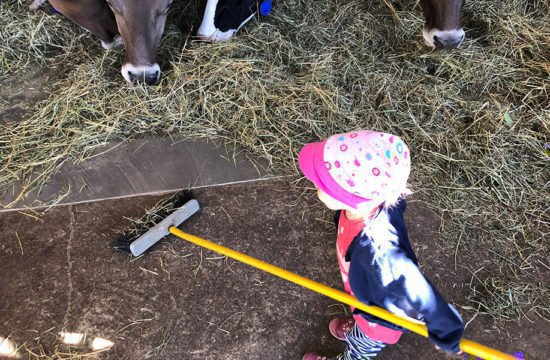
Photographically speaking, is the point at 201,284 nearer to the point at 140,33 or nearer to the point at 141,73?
the point at 141,73

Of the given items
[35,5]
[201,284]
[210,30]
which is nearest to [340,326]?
[201,284]

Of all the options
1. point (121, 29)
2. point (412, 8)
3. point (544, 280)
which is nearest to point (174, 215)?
point (121, 29)

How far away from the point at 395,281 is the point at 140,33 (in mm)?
2175

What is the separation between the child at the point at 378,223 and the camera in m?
1.47

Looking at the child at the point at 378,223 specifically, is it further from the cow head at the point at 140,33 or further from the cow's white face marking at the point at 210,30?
the cow's white face marking at the point at 210,30

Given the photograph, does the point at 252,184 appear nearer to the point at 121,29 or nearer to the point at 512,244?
the point at 121,29

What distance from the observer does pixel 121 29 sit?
9.78 feet

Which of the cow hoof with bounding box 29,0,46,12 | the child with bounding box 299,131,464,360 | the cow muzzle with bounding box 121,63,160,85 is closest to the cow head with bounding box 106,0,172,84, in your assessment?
the cow muzzle with bounding box 121,63,160,85

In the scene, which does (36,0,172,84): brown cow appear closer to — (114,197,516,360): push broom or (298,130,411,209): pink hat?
(114,197,516,360): push broom

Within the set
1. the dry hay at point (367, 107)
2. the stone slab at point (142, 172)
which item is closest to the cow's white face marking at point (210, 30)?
the dry hay at point (367, 107)

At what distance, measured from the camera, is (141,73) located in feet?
9.67

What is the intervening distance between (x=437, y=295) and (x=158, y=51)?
2592mm

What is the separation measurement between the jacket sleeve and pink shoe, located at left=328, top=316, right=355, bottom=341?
696 mm

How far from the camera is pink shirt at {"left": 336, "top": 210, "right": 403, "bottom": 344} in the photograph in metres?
1.70
